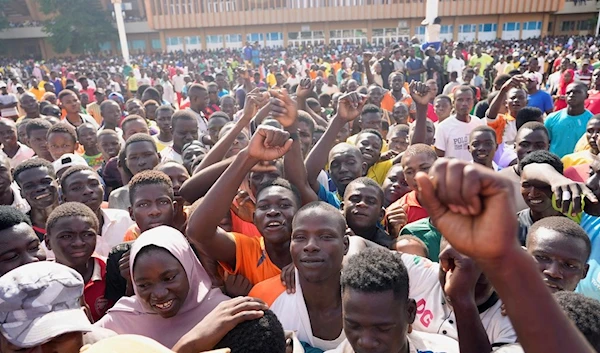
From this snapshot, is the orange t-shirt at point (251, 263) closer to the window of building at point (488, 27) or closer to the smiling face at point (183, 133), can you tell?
the smiling face at point (183, 133)

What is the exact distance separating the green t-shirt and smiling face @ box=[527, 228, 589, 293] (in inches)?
31.9

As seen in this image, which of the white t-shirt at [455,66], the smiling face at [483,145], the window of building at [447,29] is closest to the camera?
the smiling face at [483,145]

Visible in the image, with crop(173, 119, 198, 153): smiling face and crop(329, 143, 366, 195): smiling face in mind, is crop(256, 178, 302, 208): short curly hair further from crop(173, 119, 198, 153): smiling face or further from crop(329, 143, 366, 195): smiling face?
crop(173, 119, 198, 153): smiling face

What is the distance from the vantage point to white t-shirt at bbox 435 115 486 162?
4.79 m

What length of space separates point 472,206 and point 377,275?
0.78 m

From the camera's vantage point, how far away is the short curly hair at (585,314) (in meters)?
1.42

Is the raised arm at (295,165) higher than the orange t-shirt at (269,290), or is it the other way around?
the raised arm at (295,165)

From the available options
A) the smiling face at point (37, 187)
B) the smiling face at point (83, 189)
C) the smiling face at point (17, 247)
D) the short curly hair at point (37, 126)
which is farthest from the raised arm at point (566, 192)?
the short curly hair at point (37, 126)

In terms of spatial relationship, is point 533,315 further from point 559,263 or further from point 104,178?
point 104,178

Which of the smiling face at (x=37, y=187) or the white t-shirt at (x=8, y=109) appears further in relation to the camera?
the white t-shirt at (x=8, y=109)

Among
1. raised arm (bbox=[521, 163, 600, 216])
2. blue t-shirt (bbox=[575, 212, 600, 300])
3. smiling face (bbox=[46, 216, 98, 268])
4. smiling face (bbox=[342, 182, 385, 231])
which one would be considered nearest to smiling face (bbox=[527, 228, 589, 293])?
raised arm (bbox=[521, 163, 600, 216])

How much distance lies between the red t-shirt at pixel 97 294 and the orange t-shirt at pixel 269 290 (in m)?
0.83

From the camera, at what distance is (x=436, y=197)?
104 cm

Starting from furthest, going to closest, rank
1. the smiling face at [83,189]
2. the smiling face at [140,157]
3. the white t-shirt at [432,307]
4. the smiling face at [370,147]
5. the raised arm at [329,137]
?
the smiling face at [370,147] < the smiling face at [140,157] < the raised arm at [329,137] < the smiling face at [83,189] < the white t-shirt at [432,307]
